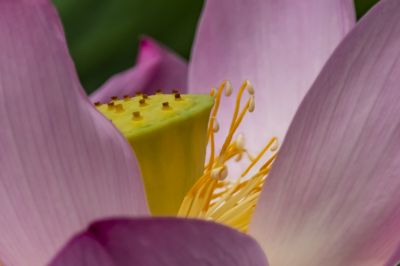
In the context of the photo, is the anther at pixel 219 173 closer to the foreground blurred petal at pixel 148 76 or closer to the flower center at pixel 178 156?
the flower center at pixel 178 156

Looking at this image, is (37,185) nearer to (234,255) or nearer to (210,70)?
(234,255)

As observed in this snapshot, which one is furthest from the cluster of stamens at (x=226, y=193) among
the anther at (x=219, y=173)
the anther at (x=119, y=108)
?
the anther at (x=119, y=108)

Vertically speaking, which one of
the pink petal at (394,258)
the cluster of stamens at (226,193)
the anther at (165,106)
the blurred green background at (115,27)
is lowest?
the blurred green background at (115,27)

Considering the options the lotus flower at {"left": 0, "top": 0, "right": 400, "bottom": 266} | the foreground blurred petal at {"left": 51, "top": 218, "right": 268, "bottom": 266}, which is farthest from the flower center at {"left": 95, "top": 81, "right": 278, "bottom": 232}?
the foreground blurred petal at {"left": 51, "top": 218, "right": 268, "bottom": 266}

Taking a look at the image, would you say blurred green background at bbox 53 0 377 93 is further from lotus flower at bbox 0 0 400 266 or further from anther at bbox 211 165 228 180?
lotus flower at bbox 0 0 400 266

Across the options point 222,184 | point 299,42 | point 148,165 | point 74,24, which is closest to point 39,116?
point 148,165

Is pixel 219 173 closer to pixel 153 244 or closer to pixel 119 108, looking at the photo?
pixel 119 108
